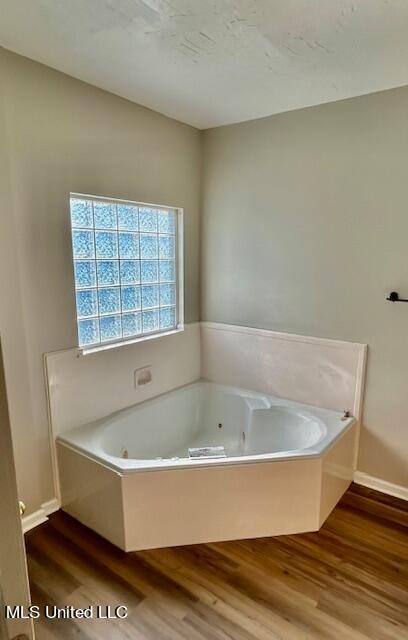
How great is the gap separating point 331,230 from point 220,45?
1241 mm

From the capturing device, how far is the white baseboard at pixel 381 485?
2369 millimetres

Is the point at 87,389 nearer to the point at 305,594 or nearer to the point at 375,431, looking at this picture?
the point at 305,594

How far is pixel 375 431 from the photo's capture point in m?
2.42

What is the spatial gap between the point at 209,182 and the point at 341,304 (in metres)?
1.39

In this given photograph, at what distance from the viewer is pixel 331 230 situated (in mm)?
2434

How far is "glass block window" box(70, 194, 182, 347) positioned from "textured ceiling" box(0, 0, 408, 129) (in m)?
0.71

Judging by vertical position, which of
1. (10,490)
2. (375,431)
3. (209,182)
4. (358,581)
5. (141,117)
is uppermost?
(141,117)

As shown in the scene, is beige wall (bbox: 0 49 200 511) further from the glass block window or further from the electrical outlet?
the electrical outlet

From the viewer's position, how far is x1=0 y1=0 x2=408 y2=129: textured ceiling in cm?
144

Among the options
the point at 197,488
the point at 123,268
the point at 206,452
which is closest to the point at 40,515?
the point at 197,488

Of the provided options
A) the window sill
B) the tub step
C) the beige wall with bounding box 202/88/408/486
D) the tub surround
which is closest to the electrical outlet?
the tub surround

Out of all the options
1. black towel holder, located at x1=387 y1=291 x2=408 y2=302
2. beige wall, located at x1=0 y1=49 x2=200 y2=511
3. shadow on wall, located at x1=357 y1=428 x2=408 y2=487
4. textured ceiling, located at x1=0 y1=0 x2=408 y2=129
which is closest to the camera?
textured ceiling, located at x1=0 y1=0 x2=408 y2=129

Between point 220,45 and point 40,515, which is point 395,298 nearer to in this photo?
point 220,45

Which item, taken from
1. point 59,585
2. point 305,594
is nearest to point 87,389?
point 59,585
